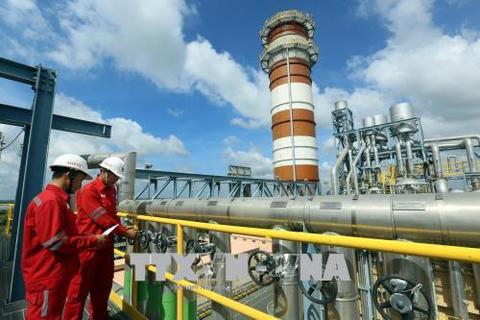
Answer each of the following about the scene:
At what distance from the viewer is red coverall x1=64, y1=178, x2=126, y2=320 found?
2.73 metres

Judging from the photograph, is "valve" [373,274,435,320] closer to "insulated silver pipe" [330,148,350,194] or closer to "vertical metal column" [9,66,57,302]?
"vertical metal column" [9,66,57,302]

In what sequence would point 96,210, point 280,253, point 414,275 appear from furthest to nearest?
point 96,210
point 280,253
point 414,275

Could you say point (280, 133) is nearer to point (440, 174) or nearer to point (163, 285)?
point (440, 174)

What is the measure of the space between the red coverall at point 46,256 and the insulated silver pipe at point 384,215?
2037 mm

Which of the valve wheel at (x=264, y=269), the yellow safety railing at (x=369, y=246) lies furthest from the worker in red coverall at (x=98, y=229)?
the valve wheel at (x=264, y=269)

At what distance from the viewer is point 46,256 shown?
80.7 inches

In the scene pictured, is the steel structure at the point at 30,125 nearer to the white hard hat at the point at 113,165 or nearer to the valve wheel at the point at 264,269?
the white hard hat at the point at 113,165

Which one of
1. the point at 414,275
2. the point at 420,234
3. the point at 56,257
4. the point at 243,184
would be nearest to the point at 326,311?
the point at 414,275

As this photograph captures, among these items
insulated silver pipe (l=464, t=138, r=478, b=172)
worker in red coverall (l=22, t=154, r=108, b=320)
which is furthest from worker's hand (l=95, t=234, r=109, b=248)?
insulated silver pipe (l=464, t=138, r=478, b=172)

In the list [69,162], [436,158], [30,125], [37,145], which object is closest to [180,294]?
[69,162]

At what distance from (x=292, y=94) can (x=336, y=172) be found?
6.91 meters

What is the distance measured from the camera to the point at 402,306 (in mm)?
1637

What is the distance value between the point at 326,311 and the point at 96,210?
2.35m

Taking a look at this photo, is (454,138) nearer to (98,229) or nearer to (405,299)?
(405,299)
